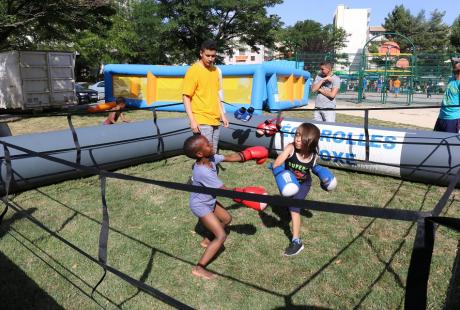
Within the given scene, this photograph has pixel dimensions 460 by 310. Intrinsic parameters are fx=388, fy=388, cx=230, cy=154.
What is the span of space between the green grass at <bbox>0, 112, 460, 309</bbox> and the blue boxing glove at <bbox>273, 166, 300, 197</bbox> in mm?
705

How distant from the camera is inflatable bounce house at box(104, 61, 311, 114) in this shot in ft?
40.8

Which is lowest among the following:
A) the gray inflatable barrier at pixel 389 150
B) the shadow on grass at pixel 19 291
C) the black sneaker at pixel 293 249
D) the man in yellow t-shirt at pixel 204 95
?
the shadow on grass at pixel 19 291

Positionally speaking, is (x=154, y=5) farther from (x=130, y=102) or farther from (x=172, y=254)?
(x=172, y=254)

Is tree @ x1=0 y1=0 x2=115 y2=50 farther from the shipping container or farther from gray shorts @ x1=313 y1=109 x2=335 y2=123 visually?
gray shorts @ x1=313 y1=109 x2=335 y2=123

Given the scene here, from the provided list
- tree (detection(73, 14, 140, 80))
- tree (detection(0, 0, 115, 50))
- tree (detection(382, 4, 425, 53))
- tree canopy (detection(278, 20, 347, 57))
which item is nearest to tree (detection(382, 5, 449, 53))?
tree (detection(382, 4, 425, 53))

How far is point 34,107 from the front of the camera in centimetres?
1606

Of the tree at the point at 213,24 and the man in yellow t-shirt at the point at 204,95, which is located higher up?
the tree at the point at 213,24

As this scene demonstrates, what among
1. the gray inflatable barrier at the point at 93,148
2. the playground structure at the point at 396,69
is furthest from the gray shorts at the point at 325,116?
the playground structure at the point at 396,69

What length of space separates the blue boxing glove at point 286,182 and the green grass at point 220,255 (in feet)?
2.31

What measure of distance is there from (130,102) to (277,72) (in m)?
5.89

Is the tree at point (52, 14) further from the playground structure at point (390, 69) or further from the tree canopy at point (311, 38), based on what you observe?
the tree canopy at point (311, 38)

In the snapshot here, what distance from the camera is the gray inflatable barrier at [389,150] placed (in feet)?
18.3

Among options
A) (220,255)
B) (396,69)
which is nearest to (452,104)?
(220,255)

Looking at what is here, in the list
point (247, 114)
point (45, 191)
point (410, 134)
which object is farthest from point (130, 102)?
point (410, 134)
